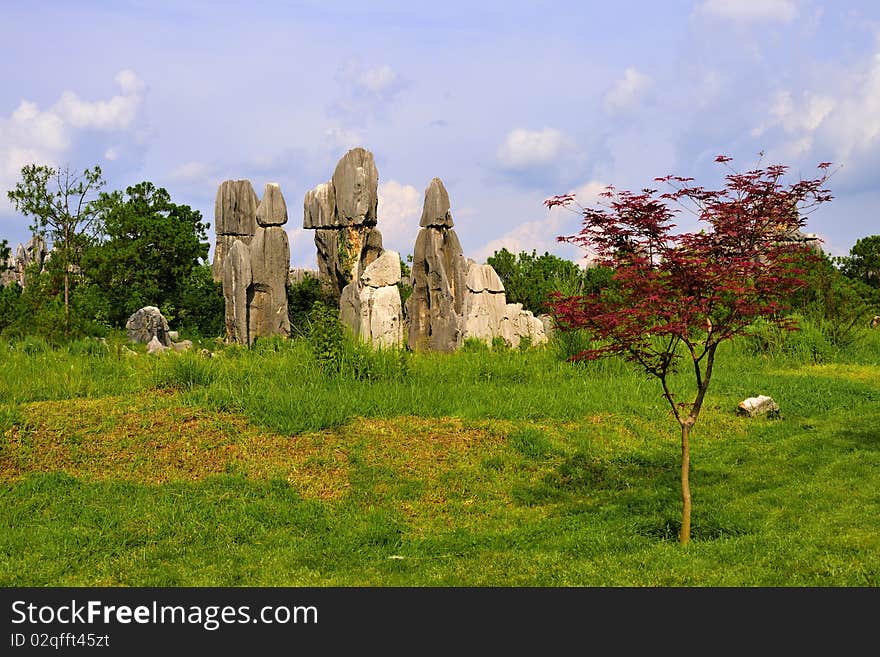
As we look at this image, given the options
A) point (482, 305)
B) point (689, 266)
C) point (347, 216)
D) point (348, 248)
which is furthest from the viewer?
point (348, 248)

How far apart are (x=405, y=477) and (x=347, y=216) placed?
Result: 41.4 feet

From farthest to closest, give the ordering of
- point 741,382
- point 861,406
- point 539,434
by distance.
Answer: point 741,382 → point 861,406 → point 539,434

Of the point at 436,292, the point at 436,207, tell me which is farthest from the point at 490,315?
the point at 436,207

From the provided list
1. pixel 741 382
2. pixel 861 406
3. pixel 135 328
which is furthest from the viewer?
pixel 135 328

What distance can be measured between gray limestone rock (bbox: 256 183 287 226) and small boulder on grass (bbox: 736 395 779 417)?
490 inches

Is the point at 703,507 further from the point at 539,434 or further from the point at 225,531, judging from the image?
the point at 225,531

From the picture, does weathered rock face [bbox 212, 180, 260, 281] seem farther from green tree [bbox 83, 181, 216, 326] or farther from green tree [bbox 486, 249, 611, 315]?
green tree [bbox 486, 249, 611, 315]

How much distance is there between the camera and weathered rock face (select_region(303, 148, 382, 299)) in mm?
19766

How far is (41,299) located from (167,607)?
14.3 m

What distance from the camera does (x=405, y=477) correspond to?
8203 mm

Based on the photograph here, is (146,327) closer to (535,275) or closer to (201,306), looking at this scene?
(201,306)

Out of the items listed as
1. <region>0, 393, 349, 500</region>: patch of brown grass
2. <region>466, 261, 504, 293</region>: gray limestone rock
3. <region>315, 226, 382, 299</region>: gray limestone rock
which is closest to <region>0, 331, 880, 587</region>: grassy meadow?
<region>0, 393, 349, 500</region>: patch of brown grass

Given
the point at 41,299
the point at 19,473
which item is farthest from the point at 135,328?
the point at 19,473

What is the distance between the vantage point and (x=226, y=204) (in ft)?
77.4
